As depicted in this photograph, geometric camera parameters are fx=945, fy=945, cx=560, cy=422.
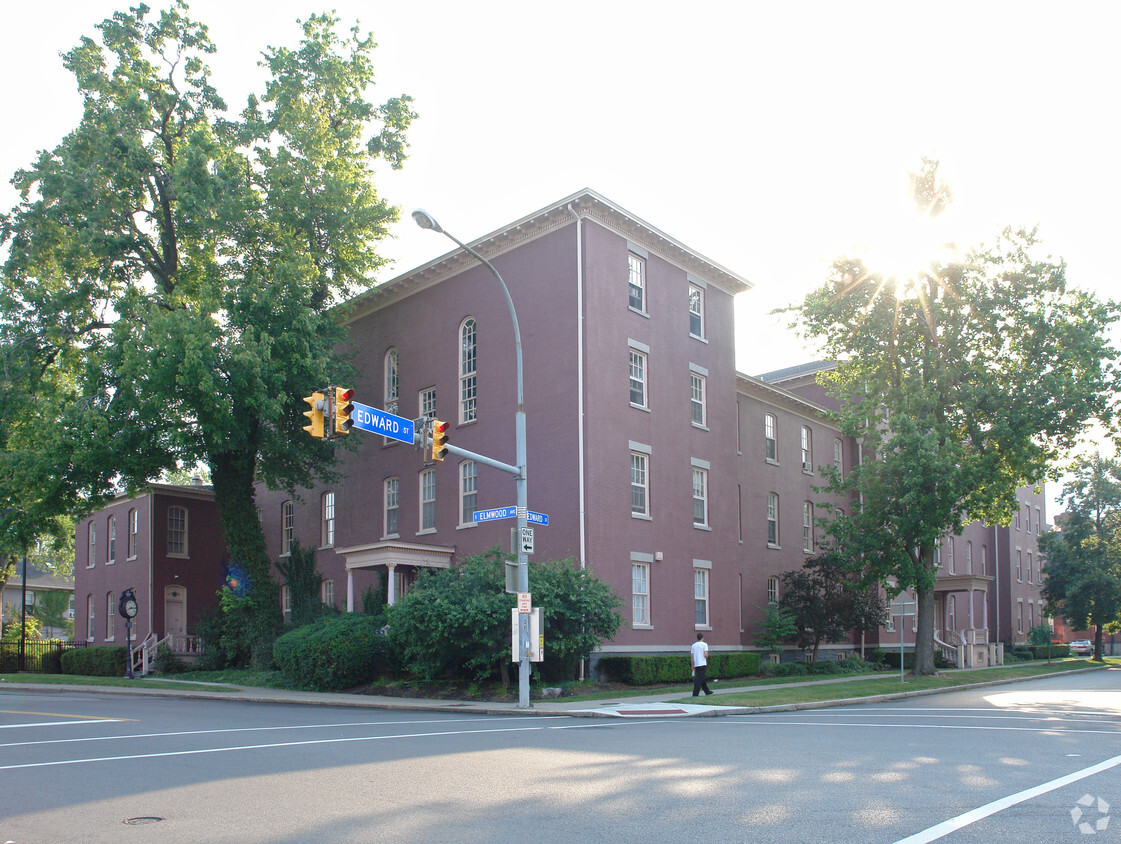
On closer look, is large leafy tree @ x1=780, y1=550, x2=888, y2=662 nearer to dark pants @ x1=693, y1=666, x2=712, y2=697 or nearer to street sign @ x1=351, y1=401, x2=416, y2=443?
dark pants @ x1=693, y1=666, x2=712, y2=697

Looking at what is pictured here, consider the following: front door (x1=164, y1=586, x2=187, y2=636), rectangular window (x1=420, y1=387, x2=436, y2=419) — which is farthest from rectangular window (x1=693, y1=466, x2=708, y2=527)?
front door (x1=164, y1=586, x2=187, y2=636)

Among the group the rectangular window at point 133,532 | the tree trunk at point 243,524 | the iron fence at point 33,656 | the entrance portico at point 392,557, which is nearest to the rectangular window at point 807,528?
the entrance portico at point 392,557

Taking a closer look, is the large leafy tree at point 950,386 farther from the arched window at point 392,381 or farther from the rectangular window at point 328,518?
the rectangular window at point 328,518

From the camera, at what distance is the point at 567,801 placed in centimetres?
875

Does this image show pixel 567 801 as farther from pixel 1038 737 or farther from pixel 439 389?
pixel 439 389

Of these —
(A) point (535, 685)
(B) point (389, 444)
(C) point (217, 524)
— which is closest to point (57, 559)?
(C) point (217, 524)

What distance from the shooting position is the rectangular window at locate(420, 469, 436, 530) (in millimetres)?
32625

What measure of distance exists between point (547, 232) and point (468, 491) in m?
8.82

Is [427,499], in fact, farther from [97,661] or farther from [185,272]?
[97,661]

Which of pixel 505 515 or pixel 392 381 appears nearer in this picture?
pixel 505 515

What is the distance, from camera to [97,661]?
38.9 metres

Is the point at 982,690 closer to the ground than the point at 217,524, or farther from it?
closer to the ground

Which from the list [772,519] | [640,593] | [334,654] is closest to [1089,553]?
[772,519]

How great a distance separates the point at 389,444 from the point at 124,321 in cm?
1006
